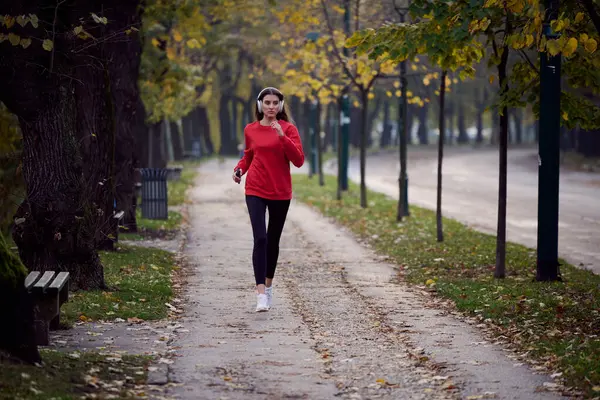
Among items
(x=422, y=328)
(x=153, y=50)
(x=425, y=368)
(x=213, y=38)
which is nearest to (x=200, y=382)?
(x=425, y=368)

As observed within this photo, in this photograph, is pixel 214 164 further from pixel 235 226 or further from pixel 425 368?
pixel 425 368

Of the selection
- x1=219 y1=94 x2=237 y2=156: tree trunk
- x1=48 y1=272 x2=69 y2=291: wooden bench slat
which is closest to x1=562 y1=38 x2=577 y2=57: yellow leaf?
x1=48 y1=272 x2=69 y2=291: wooden bench slat

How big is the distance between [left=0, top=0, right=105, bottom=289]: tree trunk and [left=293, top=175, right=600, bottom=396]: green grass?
3938 mm

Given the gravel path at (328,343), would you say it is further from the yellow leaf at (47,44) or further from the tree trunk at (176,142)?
the tree trunk at (176,142)

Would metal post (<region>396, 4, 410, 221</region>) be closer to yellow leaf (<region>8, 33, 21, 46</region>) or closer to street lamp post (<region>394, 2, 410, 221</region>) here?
street lamp post (<region>394, 2, 410, 221</region>)

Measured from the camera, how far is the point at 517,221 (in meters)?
23.1

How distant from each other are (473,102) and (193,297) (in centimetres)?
6588

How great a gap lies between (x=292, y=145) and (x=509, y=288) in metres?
3.20

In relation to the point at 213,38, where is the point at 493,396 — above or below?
below

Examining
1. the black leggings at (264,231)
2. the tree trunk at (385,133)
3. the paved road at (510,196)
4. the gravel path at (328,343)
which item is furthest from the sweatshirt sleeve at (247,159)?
the tree trunk at (385,133)

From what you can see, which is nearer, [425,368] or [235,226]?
[425,368]

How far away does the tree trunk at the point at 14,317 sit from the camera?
23.1 ft

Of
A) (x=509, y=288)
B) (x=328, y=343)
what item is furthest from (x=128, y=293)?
(x=509, y=288)

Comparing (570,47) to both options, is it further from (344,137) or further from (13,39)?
(344,137)
